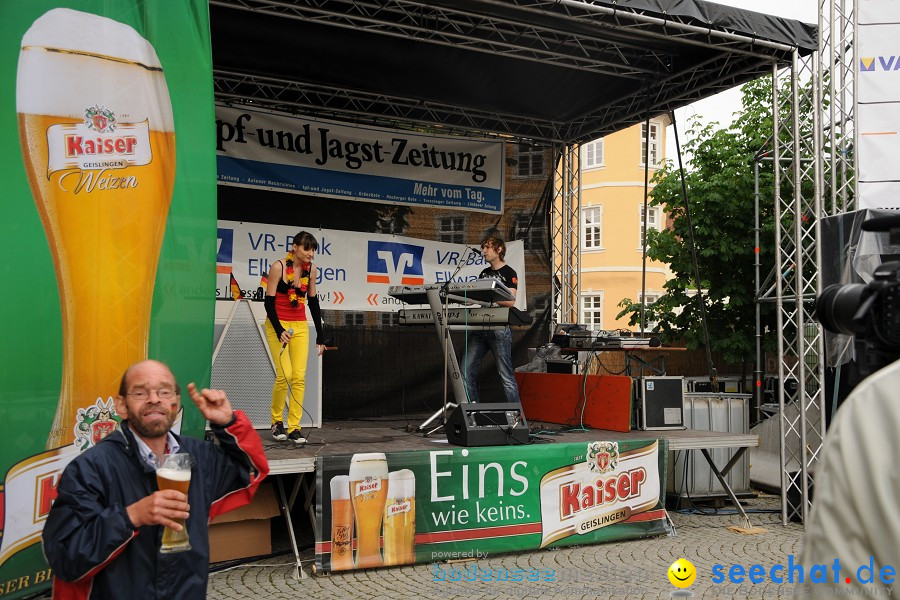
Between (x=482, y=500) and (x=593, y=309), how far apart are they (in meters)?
25.5

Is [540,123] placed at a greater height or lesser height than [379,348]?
greater

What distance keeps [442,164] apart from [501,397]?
2.77m

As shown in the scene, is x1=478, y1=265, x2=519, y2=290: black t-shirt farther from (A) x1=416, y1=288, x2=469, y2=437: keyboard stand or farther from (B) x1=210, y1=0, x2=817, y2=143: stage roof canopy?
(B) x1=210, y1=0, x2=817, y2=143: stage roof canopy

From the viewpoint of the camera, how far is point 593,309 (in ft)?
100

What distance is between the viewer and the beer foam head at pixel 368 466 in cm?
519

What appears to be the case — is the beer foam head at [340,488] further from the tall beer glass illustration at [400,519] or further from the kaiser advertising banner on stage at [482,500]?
the tall beer glass illustration at [400,519]

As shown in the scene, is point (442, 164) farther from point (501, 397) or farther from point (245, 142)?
point (501, 397)

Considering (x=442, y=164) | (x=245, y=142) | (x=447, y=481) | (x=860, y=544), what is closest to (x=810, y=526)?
(x=860, y=544)

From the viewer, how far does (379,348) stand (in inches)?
344

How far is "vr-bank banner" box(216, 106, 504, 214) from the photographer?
810 centimetres

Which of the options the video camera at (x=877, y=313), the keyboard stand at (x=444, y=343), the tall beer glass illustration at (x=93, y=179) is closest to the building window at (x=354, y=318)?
the keyboard stand at (x=444, y=343)

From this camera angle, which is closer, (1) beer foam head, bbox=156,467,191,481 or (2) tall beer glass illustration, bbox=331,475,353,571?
(1) beer foam head, bbox=156,467,191,481

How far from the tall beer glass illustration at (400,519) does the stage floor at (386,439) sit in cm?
24

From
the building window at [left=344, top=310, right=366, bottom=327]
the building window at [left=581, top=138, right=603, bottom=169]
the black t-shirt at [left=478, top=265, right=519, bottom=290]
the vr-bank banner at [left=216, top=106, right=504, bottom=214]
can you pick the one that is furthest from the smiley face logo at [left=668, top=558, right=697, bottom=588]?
the building window at [left=581, top=138, right=603, bottom=169]
